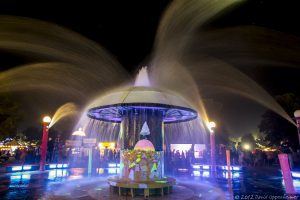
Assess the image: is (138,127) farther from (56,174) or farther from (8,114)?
(8,114)

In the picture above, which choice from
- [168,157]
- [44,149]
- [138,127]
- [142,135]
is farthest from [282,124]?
[44,149]

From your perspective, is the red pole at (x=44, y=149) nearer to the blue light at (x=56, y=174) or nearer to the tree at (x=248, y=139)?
the blue light at (x=56, y=174)

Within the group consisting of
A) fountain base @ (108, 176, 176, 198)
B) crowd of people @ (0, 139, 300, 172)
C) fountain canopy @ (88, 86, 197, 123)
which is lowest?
fountain base @ (108, 176, 176, 198)

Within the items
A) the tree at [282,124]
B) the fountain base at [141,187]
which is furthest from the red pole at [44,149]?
the tree at [282,124]

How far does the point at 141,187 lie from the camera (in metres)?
13.4

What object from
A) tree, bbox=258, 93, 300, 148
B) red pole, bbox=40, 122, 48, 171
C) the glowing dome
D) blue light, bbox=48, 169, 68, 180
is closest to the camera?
the glowing dome

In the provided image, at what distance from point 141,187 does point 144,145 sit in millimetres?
2404

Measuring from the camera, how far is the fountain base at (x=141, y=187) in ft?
43.9

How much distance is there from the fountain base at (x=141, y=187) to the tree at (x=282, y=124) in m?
31.6

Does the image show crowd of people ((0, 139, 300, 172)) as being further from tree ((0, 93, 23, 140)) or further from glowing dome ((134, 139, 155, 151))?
glowing dome ((134, 139, 155, 151))

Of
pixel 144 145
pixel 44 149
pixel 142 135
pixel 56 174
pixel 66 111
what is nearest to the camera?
pixel 144 145

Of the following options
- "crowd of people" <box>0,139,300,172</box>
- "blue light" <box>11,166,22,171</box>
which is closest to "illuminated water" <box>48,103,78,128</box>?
"crowd of people" <box>0,139,300,172</box>

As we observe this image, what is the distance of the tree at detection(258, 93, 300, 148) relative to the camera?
3850 cm

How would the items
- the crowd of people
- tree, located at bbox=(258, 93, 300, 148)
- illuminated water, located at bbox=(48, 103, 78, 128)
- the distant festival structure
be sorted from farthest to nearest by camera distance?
illuminated water, located at bbox=(48, 103, 78, 128)
tree, located at bbox=(258, 93, 300, 148)
the crowd of people
the distant festival structure
